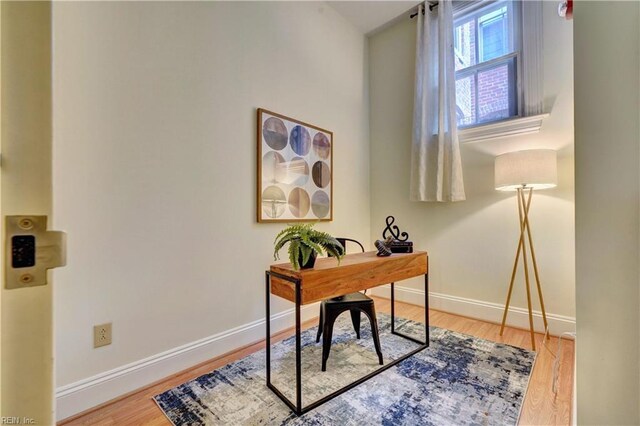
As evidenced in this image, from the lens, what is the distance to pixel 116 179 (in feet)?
5.34

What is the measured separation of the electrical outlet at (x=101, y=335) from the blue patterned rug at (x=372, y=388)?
0.43 meters

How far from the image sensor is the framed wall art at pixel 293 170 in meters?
2.39

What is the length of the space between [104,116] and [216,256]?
1070mm

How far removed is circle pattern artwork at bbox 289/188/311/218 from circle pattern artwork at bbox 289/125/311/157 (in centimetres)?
35

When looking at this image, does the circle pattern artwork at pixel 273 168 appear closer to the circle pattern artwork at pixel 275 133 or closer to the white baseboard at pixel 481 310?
the circle pattern artwork at pixel 275 133

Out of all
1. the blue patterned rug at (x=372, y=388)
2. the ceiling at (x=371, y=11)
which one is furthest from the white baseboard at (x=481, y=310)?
the ceiling at (x=371, y=11)

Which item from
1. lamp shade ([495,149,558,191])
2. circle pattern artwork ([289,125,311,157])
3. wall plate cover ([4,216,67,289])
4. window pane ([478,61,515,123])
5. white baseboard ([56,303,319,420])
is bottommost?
white baseboard ([56,303,319,420])

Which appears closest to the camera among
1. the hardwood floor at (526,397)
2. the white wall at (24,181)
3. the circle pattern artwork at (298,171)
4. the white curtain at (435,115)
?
the white wall at (24,181)

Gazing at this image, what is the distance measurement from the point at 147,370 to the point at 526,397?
2.16m

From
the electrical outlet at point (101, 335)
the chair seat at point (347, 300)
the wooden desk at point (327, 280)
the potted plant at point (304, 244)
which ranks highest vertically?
the potted plant at point (304, 244)

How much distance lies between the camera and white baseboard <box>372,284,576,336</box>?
2.34 m

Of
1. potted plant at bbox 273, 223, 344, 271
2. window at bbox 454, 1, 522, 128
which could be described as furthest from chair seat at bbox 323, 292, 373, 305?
window at bbox 454, 1, 522, 128

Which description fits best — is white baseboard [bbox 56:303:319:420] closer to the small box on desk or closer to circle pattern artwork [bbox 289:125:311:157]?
the small box on desk

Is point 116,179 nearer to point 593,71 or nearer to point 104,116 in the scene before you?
point 104,116
